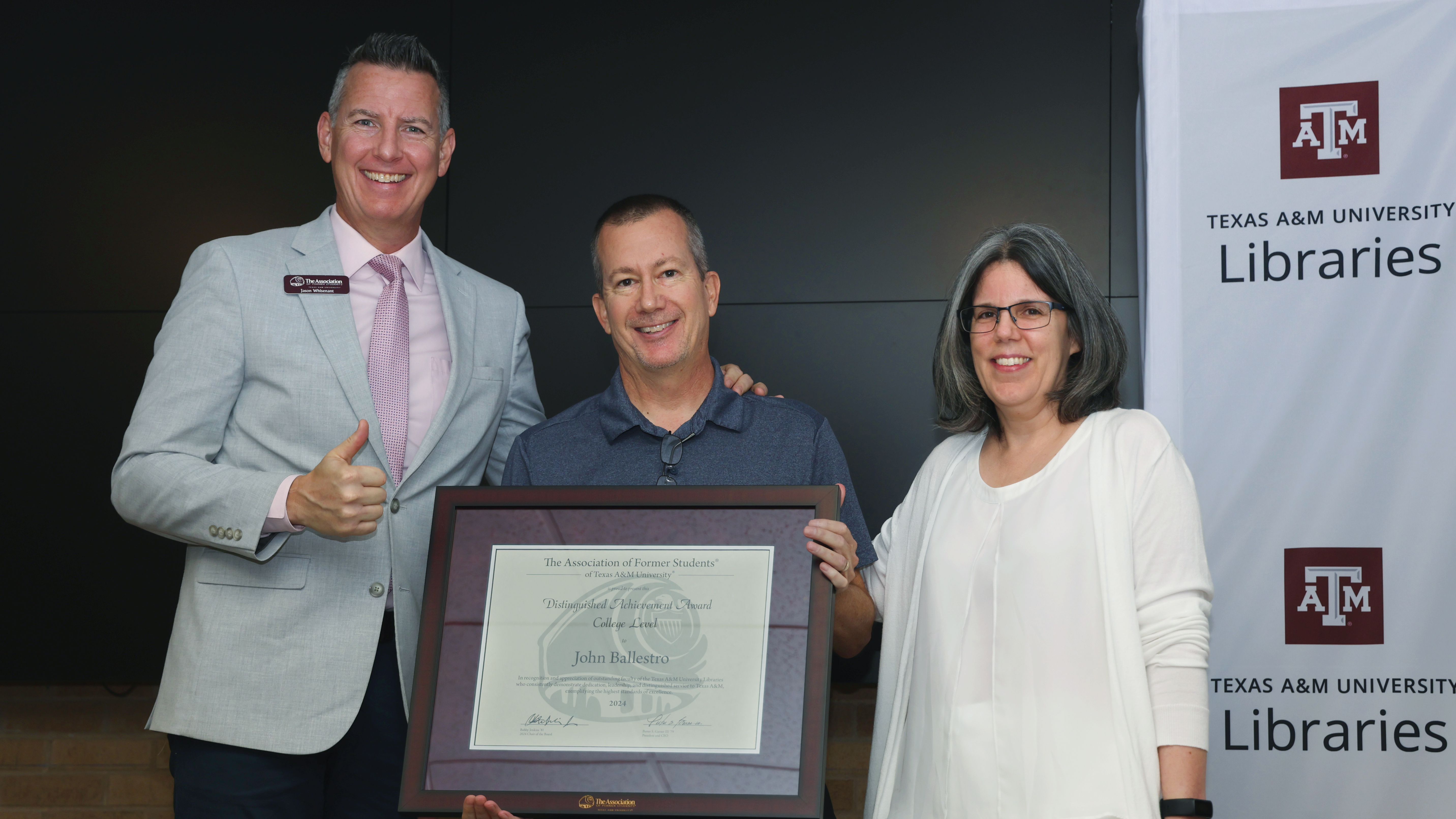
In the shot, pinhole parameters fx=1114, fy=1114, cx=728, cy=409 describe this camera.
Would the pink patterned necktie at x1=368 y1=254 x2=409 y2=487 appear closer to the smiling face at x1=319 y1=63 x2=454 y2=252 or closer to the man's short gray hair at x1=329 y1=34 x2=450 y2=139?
the smiling face at x1=319 y1=63 x2=454 y2=252

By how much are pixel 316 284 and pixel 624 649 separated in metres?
1.00

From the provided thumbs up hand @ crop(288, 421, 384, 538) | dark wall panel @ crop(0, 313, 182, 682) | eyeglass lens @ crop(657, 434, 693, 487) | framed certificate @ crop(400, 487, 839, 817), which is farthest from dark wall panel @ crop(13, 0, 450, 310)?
framed certificate @ crop(400, 487, 839, 817)

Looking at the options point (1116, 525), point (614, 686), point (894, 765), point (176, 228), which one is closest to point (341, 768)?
point (614, 686)

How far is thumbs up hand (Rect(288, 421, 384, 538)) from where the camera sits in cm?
190

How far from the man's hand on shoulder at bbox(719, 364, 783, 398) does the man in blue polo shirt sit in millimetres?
47

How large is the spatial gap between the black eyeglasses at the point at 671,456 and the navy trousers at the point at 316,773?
60 centimetres

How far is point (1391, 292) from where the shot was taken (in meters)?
3.00

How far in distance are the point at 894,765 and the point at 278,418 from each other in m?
1.35

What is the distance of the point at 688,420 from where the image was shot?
235cm

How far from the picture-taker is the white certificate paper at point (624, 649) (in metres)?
1.84

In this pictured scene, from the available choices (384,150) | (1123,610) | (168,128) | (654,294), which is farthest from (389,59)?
(1123,610)

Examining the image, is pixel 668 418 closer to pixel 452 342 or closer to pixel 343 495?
pixel 452 342

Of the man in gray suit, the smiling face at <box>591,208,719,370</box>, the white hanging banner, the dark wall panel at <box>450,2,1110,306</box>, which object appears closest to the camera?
the man in gray suit

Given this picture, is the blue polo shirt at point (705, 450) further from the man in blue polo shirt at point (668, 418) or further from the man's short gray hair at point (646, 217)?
the man's short gray hair at point (646, 217)
